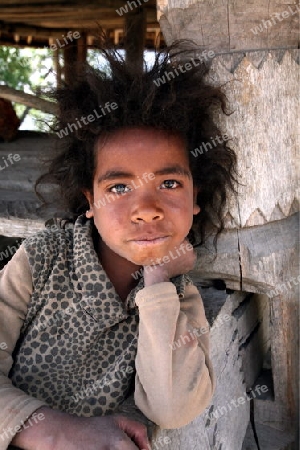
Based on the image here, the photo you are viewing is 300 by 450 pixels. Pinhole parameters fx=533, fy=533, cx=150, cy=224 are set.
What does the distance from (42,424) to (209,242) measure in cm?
79

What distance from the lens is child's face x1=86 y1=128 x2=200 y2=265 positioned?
1255 millimetres

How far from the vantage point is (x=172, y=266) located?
4.50 feet

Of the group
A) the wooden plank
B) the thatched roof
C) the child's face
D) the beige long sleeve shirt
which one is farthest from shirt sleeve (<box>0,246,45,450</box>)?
the thatched roof

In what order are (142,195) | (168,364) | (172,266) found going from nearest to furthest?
(168,364)
(142,195)
(172,266)

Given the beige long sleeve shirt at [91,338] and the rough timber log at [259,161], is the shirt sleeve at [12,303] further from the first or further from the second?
the rough timber log at [259,161]

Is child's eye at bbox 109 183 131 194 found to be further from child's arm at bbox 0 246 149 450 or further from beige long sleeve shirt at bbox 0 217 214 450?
child's arm at bbox 0 246 149 450

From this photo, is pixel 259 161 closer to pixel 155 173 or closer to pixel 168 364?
pixel 155 173

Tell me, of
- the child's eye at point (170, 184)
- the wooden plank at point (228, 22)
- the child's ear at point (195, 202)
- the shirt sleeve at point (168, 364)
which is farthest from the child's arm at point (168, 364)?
the wooden plank at point (228, 22)

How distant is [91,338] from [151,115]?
22.5 inches

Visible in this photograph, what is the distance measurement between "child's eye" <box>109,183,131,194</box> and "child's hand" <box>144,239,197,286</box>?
20cm

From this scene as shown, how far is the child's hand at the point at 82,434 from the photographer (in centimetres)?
101

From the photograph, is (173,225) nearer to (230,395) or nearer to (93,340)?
(93,340)

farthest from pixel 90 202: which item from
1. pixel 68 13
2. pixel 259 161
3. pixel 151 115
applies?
pixel 68 13

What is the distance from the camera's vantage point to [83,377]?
128 centimetres
